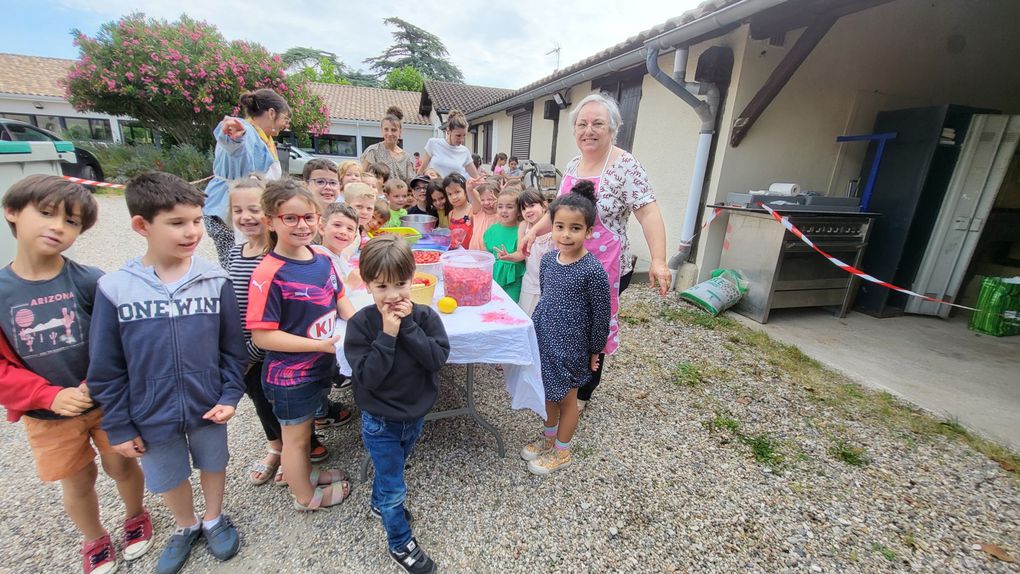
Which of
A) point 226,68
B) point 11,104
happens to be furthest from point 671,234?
point 11,104

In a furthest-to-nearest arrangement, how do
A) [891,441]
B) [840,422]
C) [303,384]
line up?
[840,422], [891,441], [303,384]

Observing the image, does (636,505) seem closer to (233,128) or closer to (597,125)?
(597,125)

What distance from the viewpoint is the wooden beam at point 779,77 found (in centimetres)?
375

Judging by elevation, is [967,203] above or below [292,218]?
above

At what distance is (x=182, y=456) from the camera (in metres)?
1.51

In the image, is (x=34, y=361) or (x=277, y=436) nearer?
(x=34, y=361)

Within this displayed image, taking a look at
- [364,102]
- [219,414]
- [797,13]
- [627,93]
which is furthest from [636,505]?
[364,102]

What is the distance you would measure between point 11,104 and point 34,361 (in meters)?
27.9

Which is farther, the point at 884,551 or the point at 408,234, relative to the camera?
the point at 408,234

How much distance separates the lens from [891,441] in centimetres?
245

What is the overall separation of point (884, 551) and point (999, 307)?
404 cm

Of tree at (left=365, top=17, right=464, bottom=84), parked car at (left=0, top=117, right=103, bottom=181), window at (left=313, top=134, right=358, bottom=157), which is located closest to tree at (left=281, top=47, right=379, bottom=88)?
tree at (left=365, top=17, right=464, bottom=84)

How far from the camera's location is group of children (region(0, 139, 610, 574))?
1.27m

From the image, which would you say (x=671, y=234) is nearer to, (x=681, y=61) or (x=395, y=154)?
(x=681, y=61)
